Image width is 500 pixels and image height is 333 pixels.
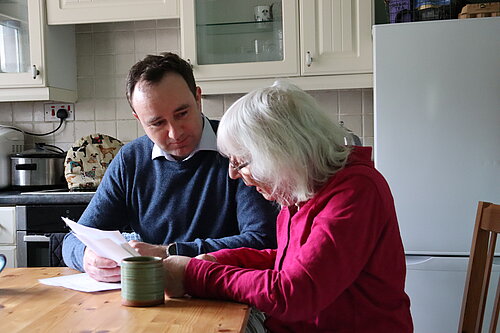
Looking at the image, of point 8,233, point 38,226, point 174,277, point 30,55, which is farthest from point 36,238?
point 174,277

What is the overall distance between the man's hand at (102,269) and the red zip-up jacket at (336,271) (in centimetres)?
25

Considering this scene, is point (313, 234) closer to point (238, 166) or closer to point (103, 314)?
point (238, 166)

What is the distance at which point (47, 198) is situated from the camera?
3000 mm

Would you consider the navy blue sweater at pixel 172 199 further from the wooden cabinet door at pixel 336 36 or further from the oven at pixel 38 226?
the wooden cabinet door at pixel 336 36

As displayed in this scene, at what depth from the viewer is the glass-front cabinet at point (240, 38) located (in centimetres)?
307

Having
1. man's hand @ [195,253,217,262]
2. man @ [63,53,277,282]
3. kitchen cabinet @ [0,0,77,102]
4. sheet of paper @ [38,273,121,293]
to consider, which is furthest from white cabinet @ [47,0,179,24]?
man's hand @ [195,253,217,262]

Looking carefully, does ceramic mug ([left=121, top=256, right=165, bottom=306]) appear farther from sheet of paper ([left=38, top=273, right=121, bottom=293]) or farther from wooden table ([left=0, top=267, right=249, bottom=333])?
sheet of paper ([left=38, top=273, right=121, bottom=293])

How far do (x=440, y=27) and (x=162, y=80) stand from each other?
4.46 feet

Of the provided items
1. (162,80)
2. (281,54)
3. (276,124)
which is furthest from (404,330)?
(281,54)

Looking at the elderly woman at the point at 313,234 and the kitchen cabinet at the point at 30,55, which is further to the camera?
the kitchen cabinet at the point at 30,55

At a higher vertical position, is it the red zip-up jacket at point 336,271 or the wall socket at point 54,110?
the wall socket at point 54,110

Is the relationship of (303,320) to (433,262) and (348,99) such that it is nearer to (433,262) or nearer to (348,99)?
(433,262)

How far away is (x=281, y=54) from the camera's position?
123 inches

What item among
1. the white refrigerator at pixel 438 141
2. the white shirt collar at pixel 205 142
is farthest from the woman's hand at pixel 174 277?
the white refrigerator at pixel 438 141
